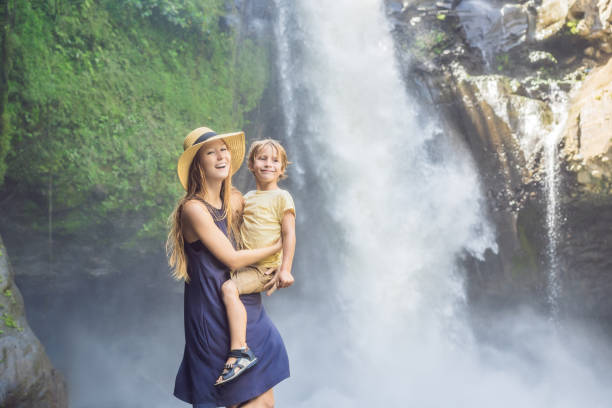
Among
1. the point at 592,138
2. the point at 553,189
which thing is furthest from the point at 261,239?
the point at 553,189

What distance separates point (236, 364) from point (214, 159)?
81cm

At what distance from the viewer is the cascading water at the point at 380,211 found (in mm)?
7039

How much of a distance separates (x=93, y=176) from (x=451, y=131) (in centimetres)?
545

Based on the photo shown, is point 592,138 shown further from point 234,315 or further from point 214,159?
point 234,315

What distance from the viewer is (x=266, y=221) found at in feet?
6.04

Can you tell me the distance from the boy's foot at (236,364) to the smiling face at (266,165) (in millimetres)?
705

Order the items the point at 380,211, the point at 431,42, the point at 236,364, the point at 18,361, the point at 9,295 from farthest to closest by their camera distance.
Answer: the point at 431,42 → the point at 380,211 → the point at 9,295 → the point at 18,361 → the point at 236,364

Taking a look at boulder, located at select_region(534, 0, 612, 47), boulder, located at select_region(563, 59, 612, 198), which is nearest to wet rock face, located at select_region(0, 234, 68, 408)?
boulder, located at select_region(563, 59, 612, 198)

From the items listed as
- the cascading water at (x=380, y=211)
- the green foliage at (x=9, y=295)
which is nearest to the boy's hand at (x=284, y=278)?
the green foliage at (x=9, y=295)

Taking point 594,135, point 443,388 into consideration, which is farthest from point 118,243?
point 594,135

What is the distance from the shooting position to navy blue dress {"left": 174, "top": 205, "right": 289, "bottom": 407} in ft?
5.52

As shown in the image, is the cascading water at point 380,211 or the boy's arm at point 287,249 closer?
the boy's arm at point 287,249

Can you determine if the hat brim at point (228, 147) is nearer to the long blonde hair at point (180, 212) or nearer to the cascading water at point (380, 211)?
the long blonde hair at point (180, 212)

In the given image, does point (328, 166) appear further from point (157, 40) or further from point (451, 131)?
point (157, 40)
